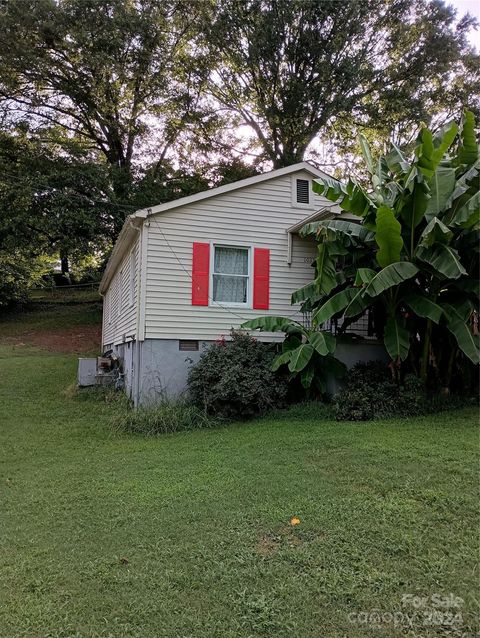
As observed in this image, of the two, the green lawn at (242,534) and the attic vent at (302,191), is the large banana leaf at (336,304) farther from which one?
the attic vent at (302,191)

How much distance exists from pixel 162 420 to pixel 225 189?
16.5ft

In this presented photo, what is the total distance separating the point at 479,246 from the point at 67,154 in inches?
769

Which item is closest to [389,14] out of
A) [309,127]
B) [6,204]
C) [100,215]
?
[309,127]

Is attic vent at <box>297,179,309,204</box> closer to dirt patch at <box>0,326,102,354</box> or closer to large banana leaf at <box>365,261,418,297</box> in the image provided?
large banana leaf at <box>365,261,418,297</box>

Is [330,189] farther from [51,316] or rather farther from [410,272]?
[51,316]

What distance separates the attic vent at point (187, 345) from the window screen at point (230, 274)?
1076 millimetres

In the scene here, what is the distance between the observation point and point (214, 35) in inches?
774

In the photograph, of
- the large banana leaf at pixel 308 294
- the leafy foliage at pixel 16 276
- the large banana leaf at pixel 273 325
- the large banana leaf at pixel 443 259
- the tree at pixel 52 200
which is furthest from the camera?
the leafy foliage at pixel 16 276

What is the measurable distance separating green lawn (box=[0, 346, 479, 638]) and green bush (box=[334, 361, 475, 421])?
2.59 feet

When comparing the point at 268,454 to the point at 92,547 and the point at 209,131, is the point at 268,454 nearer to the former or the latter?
the point at 92,547

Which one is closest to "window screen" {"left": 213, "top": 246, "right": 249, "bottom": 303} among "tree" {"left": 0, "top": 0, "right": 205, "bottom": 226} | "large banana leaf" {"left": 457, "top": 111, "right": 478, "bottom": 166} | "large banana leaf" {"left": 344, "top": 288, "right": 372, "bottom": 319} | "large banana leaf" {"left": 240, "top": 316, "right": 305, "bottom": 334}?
"large banana leaf" {"left": 240, "top": 316, "right": 305, "bottom": 334}

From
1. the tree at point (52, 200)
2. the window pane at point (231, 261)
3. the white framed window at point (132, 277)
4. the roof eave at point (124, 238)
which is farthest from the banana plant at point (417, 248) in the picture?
the tree at point (52, 200)

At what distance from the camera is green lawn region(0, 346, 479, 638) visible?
264cm

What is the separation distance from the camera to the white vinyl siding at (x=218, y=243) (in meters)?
9.02
